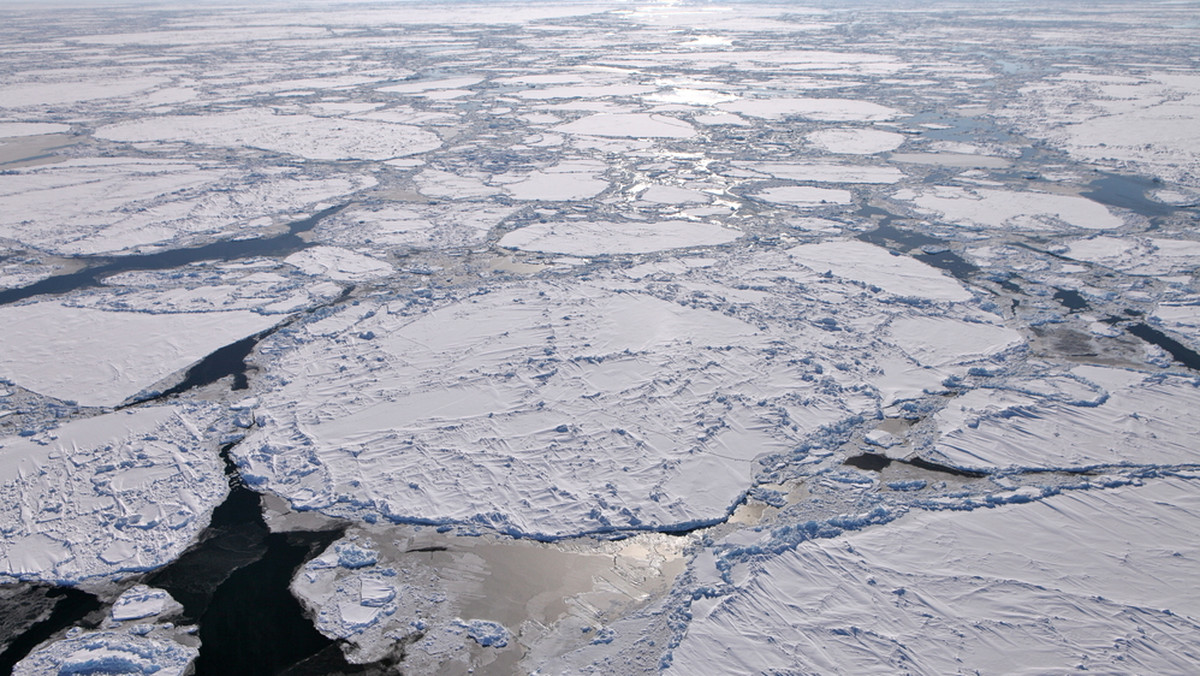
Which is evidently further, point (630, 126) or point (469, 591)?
point (630, 126)

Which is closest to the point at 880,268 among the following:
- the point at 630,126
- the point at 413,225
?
the point at 413,225

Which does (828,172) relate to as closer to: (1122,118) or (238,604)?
(1122,118)

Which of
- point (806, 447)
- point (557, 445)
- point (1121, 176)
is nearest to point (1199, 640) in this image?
point (806, 447)

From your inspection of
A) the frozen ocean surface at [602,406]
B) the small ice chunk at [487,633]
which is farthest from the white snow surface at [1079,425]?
the small ice chunk at [487,633]

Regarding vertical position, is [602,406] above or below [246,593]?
above

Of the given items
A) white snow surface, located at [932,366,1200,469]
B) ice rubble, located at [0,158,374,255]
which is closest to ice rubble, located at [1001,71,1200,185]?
white snow surface, located at [932,366,1200,469]

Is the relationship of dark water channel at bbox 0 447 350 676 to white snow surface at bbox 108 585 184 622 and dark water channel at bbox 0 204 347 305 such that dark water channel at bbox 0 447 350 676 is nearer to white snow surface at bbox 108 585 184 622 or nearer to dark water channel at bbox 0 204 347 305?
white snow surface at bbox 108 585 184 622

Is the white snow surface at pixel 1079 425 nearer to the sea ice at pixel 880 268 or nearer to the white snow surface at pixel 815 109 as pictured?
the sea ice at pixel 880 268
